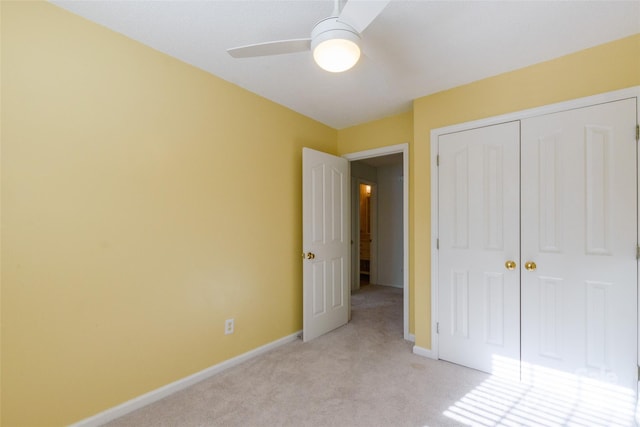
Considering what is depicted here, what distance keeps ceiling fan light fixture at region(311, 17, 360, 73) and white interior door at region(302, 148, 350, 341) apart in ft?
5.76

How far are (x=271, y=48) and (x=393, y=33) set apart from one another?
2.86 feet

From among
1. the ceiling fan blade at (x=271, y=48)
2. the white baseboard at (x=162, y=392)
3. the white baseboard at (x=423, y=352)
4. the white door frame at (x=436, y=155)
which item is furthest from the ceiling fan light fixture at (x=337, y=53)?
the white baseboard at (x=423, y=352)

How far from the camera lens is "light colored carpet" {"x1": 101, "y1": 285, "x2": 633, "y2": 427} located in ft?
5.93

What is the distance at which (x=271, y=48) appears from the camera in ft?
4.63

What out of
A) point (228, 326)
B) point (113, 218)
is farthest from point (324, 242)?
point (113, 218)

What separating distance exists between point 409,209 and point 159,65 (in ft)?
8.37

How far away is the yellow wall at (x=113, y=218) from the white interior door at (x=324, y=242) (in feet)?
1.72

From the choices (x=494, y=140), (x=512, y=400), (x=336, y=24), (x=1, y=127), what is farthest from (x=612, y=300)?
(x=1, y=127)

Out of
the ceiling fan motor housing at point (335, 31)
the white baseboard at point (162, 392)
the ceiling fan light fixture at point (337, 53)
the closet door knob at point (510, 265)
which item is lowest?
the white baseboard at point (162, 392)

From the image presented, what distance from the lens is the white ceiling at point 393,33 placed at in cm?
163

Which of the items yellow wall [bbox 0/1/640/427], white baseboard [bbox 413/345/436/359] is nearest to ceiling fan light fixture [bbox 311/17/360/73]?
yellow wall [bbox 0/1/640/427]

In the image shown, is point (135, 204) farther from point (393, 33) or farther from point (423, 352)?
point (423, 352)

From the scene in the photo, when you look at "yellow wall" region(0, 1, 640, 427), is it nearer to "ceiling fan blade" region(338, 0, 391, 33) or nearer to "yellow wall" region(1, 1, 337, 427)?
"yellow wall" region(1, 1, 337, 427)

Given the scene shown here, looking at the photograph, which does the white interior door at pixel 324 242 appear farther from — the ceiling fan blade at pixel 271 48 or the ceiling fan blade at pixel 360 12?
the ceiling fan blade at pixel 360 12
